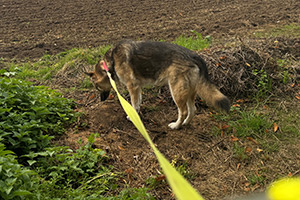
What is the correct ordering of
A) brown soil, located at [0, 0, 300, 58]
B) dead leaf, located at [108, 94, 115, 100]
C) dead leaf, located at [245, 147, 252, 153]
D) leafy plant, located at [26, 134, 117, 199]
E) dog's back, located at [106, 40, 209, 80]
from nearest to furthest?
leafy plant, located at [26, 134, 117, 199]
dead leaf, located at [245, 147, 252, 153]
dog's back, located at [106, 40, 209, 80]
dead leaf, located at [108, 94, 115, 100]
brown soil, located at [0, 0, 300, 58]

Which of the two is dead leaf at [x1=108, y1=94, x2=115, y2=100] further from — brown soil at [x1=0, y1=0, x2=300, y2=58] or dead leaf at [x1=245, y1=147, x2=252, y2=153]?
brown soil at [x1=0, y1=0, x2=300, y2=58]

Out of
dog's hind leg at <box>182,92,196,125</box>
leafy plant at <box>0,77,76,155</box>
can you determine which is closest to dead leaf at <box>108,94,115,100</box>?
leafy plant at <box>0,77,76,155</box>

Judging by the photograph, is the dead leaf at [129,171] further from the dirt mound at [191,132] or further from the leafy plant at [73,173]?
the leafy plant at [73,173]

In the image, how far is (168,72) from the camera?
4.54 m

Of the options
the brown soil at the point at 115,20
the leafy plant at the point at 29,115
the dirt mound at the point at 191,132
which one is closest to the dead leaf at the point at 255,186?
the dirt mound at the point at 191,132

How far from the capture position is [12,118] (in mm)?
3988

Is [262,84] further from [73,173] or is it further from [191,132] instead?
[73,173]

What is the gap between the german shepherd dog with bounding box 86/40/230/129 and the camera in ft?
14.3

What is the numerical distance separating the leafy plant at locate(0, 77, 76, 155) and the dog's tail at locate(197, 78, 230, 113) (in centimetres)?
201

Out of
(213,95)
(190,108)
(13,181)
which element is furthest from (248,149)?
(13,181)

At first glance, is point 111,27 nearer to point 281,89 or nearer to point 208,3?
point 208,3

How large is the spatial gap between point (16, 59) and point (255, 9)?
8.89 m

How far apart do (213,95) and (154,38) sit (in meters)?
5.61

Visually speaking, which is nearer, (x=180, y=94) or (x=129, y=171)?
(x=129, y=171)
